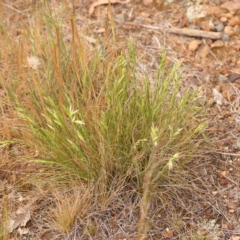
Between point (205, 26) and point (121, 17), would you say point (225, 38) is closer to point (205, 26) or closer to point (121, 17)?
Result: point (205, 26)

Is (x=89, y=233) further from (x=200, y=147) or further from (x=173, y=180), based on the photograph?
(x=200, y=147)

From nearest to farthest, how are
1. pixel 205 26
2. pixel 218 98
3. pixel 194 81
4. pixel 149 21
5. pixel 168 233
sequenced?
pixel 168 233 → pixel 218 98 → pixel 194 81 → pixel 205 26 → pixel 149 21

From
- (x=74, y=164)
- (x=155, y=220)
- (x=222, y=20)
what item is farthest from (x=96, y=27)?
(x=155, y=220)

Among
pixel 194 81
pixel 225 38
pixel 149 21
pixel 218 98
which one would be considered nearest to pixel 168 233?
pixel 218 98

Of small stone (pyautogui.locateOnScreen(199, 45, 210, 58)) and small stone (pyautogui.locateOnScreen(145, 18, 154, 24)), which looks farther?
small stone (pyautogui.locateOnScreen(145, 18, 154, 24))

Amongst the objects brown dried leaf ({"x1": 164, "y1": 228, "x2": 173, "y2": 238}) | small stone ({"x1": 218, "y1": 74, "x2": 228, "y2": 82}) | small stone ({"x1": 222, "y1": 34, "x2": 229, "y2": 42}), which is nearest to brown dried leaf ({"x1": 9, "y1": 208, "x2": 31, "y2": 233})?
brown dried leaf ({"x1": 164, "y1": 228, "x2": 173, "y2": 238})

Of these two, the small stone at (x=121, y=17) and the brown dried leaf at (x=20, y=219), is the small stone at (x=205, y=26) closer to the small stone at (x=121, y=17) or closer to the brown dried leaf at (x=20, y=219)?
the small stone at (x=121, y=17)

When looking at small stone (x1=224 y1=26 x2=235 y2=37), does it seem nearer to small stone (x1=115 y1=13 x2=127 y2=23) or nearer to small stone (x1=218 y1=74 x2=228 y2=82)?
small stone (x1=218 y1=74 x2=228 y2=82)

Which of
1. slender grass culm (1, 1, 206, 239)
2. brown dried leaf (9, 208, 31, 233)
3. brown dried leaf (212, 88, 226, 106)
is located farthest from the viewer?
brown dried leaf (212, 88, 226, 106)

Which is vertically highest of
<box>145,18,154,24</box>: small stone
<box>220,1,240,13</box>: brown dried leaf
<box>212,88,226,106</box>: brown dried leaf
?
<box>220,1,240,13</box>: brown dried leaf
